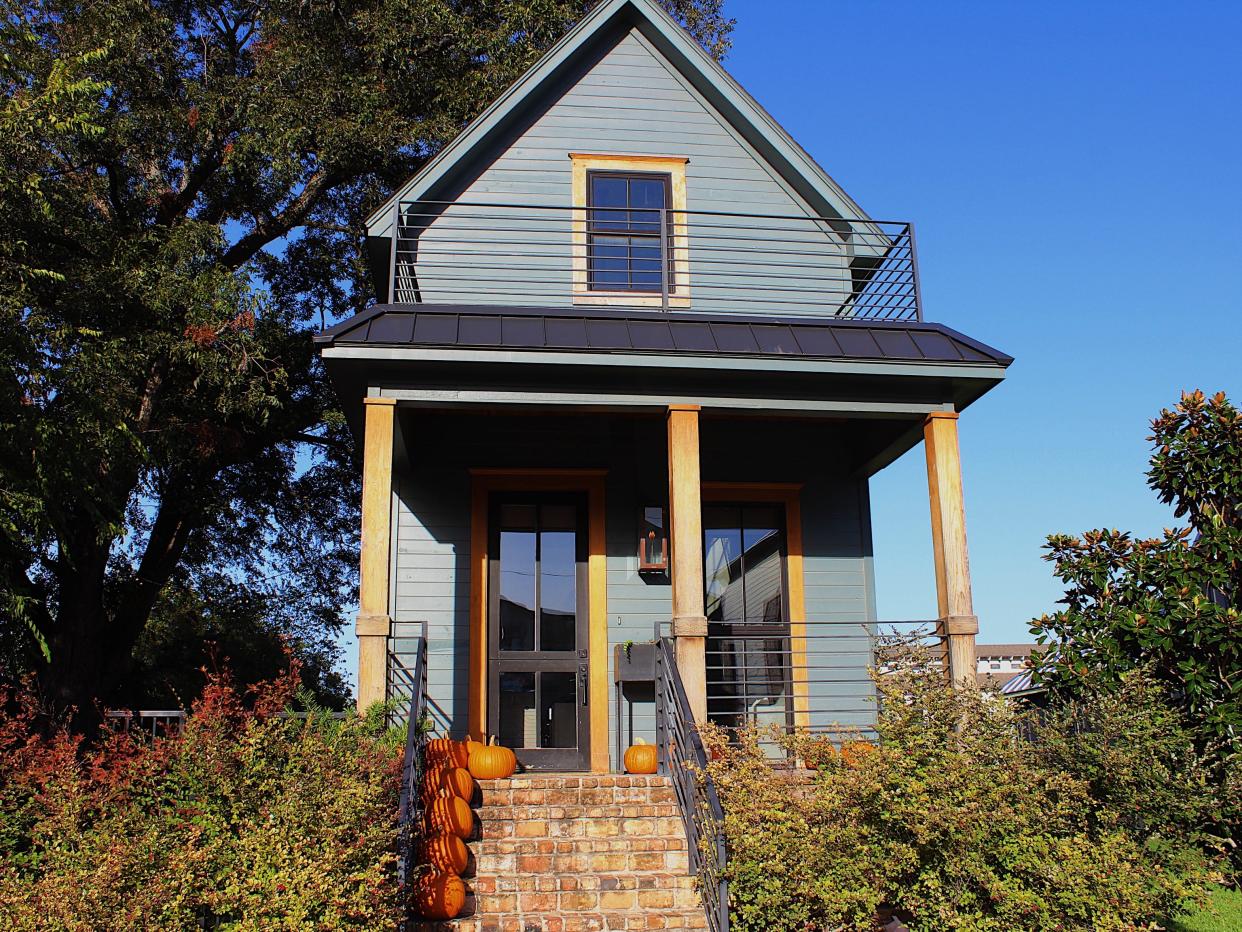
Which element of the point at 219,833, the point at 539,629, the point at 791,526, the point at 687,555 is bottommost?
the point at 219,833

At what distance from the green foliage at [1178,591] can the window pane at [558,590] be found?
15.5 ft

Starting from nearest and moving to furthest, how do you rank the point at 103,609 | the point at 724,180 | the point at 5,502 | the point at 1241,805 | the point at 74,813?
the point at 74,813 → the point at 1241,805 → the point at 5,502 → the point at 724,180 → the point at 103,609

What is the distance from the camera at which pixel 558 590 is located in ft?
38.3

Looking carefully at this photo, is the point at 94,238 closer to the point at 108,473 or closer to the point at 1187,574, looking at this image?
the point at 108,473

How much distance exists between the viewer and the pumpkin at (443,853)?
24.2ft

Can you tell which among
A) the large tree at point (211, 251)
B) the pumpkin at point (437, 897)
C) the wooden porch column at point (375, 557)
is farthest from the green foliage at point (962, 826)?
the large tree at point (211, 251)

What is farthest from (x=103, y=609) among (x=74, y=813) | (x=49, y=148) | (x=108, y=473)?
(x=74, y=813)

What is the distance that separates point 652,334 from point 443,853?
479 cm

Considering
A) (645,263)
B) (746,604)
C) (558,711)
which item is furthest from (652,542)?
(645,263)

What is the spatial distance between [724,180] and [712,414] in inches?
156

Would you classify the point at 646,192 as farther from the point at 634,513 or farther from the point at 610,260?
the point at 634,513

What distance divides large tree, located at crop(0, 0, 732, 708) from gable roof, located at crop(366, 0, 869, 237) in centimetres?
464

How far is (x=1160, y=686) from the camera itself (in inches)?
305

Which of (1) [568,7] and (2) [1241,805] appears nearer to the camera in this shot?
(2) [1241,805]
